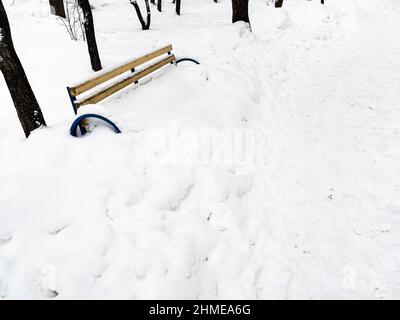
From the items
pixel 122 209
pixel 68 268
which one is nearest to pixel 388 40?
pixel 122 209

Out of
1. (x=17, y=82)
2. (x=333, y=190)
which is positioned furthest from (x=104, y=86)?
(x=333, y=190)

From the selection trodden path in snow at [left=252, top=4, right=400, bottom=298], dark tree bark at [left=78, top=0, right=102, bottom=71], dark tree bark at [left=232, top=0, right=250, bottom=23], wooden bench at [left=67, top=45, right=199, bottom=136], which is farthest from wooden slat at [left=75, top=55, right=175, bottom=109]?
dark tree bark at [left=232, top=0, right=250, bottom=23]

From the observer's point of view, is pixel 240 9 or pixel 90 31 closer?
pixel 90 31

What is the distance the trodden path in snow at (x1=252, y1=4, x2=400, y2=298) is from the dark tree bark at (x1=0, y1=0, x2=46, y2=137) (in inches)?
145

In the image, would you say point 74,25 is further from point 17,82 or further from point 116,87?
point 17,82

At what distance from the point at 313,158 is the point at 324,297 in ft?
9.61

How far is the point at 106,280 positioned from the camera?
3.38 meters

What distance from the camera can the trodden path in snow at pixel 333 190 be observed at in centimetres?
388

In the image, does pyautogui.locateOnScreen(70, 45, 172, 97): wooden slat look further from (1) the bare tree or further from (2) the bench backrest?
(1) the bare tree

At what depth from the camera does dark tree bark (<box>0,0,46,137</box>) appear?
13.9 feet

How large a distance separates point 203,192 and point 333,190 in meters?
2.15

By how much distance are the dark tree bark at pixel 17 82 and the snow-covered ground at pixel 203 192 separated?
0.68 ft

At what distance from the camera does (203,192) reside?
4.74m
